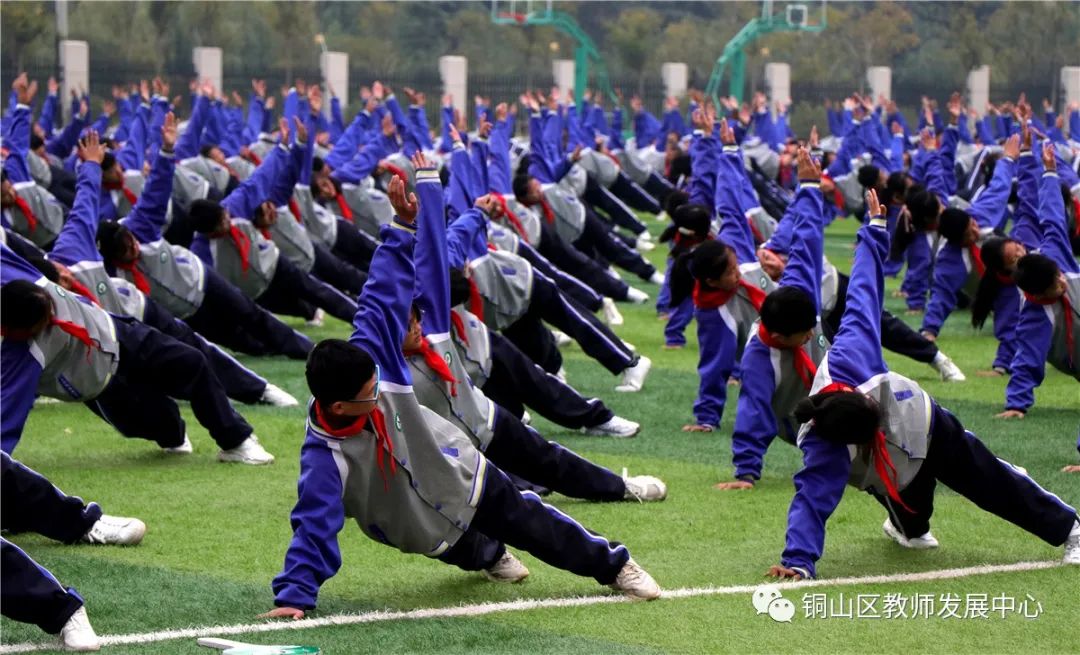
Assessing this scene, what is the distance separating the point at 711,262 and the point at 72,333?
11.1ft

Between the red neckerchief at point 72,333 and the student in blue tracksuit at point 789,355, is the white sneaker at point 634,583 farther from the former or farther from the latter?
the red neckerchief at point 72,333

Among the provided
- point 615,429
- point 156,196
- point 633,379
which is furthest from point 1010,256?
point 156,196

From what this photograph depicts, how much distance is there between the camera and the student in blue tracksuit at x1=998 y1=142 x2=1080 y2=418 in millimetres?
8977

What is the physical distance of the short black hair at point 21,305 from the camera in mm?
6883

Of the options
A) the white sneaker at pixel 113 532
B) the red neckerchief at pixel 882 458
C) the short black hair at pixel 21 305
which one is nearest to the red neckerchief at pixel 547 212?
the short black hair at pixel 21 305

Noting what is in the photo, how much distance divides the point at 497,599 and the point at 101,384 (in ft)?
8.62

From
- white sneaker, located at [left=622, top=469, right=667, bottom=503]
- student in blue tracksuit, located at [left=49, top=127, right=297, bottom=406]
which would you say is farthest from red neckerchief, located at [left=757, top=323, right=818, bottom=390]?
student in blue tracksuit, located at [left=49, top=127, right=297, bottom=406]

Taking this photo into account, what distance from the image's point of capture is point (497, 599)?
5.92 m

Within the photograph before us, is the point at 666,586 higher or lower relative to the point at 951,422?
lower

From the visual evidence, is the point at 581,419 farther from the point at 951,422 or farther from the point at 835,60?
the point at 835,60

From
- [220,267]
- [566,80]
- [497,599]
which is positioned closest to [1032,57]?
[566,80]

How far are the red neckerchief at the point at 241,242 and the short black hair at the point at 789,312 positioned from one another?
5303 millimetres

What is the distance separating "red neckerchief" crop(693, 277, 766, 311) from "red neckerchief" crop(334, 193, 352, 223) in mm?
6730

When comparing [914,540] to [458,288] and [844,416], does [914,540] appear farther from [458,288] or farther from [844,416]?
[458,288]
